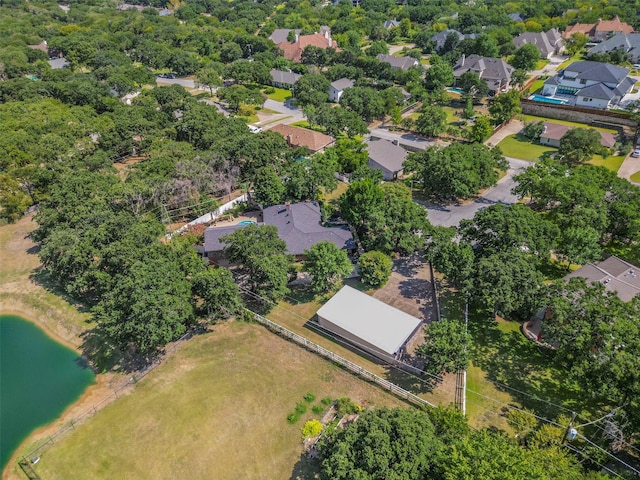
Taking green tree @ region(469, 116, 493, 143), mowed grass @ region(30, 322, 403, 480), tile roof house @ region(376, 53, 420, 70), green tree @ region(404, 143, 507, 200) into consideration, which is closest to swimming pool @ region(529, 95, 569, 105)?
green tree @ region(469, 116, 493, 143)

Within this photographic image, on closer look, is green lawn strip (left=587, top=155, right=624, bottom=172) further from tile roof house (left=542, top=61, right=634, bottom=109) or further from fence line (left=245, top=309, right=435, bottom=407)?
fence line (left=245, top=309, right=435, bottom=407)

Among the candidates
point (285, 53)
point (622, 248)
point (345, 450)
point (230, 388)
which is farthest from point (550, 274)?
point (285, 53)

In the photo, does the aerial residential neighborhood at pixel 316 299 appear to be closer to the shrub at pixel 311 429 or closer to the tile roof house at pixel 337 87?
the shrub at pixel 311 429

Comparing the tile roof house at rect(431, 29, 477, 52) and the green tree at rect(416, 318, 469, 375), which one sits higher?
the green tree at rect(416, 318, 469, 375)

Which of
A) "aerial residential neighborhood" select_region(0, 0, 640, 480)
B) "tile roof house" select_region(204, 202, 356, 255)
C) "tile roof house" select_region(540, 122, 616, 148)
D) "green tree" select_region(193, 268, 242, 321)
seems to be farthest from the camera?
"tile roof house" select_region(540, 122, 616, 148)

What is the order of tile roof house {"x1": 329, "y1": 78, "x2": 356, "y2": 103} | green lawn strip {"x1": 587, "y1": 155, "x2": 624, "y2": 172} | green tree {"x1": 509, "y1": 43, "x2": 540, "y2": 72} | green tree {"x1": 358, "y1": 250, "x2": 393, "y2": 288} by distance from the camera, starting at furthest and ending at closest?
green tree {"x1": 509, "y1": 43, "x2": 540, "y2": 72}
tile roof house {"x1": 329, "y1": 78, "x2": 356, "y2": 103}
green lawn strip {"x1": 587, "y1": 155, "x2": 624, "y2": 172}
green tree {"x1": 358, "y1": 250, "x2": 393, "y2": 288}

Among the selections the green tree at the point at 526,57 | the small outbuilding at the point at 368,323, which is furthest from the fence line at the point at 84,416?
the green tree at the point at 526,57
